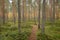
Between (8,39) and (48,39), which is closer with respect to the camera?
(8,39)

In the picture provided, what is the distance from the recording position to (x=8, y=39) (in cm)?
1166

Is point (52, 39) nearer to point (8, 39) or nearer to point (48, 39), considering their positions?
point (48, 39)

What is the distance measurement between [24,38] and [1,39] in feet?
6.48

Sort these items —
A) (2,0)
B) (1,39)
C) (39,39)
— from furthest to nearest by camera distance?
(2,0)
(39,39)
(1,39)

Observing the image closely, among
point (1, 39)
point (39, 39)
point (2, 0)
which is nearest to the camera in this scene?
point (1, 39)

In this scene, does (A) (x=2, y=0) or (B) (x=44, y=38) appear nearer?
(B) (x=44, y=38)

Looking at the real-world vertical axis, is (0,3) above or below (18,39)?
above

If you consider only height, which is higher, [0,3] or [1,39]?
[0,3]

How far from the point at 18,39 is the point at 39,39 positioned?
1.86 meters

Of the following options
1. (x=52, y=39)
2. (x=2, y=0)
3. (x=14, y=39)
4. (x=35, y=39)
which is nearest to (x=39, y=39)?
(x=35, y=39)

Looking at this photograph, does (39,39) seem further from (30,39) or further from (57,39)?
(57,39)

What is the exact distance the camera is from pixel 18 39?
12008mm

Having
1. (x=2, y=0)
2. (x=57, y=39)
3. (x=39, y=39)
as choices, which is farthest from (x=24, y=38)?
(x=2, y=0)

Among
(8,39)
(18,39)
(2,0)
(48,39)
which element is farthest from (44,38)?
(2,0)
